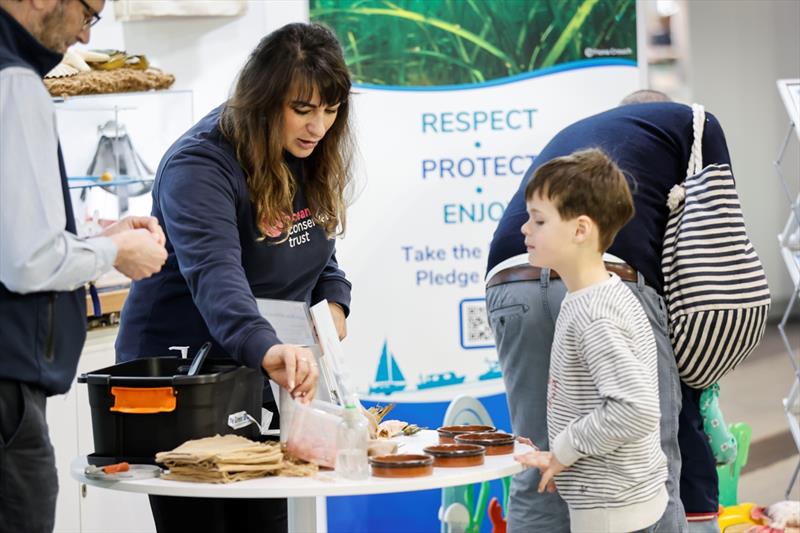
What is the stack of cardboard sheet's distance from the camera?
2.05m

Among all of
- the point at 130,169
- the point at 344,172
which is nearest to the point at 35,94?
the point at 344,172

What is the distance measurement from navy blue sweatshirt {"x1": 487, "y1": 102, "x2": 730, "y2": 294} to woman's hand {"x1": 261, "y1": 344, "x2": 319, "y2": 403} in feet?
2.29

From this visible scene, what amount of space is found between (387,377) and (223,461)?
231 centimetres

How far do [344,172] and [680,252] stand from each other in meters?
0.77

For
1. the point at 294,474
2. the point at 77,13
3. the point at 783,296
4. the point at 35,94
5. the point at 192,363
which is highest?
the point at 77,13

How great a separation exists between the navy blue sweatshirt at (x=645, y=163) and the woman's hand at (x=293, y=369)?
70 cm

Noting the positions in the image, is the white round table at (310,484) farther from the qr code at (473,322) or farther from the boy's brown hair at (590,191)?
the qr code at (473,322)

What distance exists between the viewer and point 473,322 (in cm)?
437

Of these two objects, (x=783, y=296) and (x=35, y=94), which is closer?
(x=35, y=94)

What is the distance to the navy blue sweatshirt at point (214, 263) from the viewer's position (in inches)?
88.3

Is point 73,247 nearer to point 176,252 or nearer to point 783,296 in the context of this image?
point 176,252

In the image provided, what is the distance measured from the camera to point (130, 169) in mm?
4258

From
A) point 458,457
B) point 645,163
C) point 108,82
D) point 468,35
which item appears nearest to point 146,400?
point 458,457

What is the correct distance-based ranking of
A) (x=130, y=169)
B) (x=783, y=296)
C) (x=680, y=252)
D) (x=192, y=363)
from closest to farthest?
(x=192, y=363) → (x=680, y=252) → (x=130, y=169) → (x=783, y=296)
